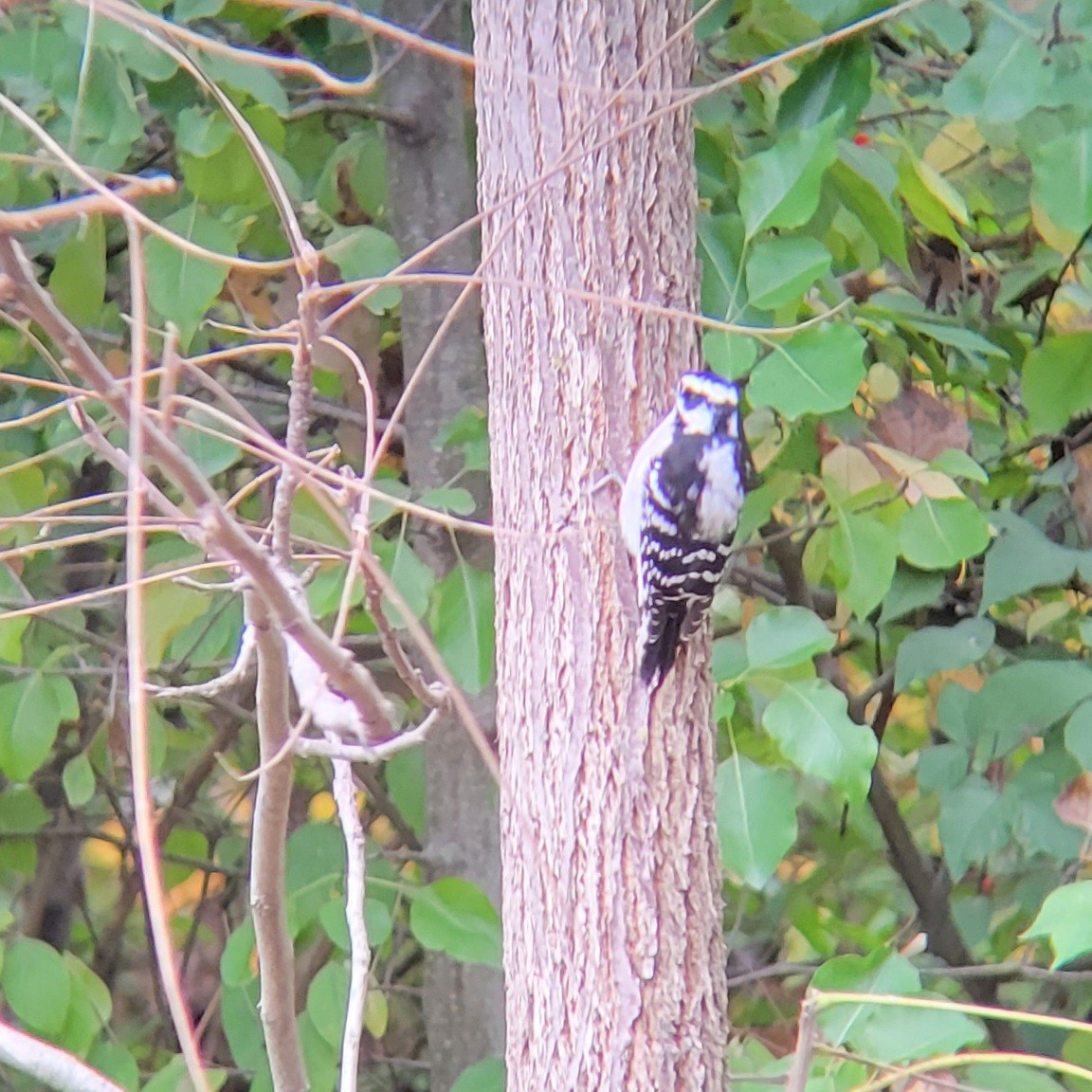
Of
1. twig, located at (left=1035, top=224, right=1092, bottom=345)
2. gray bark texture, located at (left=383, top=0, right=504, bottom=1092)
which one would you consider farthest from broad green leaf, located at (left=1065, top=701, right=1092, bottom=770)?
gray bark texture, located at (left=383, top=0, right=504, bottom=1092)

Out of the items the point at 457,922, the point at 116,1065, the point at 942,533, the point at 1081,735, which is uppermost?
the point at 942,533

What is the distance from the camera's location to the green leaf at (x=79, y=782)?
77.0 inches

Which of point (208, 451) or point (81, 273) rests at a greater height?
point (81, 273)

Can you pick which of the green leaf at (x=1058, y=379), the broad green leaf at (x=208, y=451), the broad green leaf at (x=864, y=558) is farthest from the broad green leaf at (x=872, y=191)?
the broad green leaf at (x=208, y=451)

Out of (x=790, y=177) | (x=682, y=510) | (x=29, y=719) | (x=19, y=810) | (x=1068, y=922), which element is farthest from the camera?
(x=19, y=810)

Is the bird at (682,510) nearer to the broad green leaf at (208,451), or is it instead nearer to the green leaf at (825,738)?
the green leaf at (825,738)

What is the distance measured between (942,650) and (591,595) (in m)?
0.61

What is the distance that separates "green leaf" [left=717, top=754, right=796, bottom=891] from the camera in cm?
143

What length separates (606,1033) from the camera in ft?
4.20

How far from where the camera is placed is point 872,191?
1568 millimetres

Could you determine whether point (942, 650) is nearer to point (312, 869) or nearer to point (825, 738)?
point (825, 738)

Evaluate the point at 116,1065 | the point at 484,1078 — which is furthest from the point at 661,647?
the point at 116,1065

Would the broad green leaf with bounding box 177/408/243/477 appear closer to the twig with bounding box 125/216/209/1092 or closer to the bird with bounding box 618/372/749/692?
the bird with bounding box 618/372/749/692

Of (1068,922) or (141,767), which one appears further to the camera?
(1068,922)
